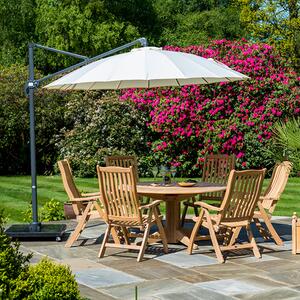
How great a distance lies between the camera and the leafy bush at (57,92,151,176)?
701 inches

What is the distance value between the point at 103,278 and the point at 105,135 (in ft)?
38.4

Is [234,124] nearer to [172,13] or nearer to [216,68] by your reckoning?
[216,68]

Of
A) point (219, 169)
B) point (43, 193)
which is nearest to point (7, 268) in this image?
point (219, 169)

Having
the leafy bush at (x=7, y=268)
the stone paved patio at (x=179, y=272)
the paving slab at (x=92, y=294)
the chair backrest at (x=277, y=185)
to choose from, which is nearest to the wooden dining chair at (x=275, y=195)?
the chair backrest at (x=277, y=185)

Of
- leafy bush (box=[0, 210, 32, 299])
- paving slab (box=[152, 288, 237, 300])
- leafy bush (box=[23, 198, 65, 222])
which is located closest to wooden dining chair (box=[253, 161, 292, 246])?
paving slab (box=[152, 288, 237, 300])

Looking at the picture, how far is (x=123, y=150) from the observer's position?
1761 cm

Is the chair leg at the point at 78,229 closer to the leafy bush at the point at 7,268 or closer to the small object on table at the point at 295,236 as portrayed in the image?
the small object on table at the point at 295,236

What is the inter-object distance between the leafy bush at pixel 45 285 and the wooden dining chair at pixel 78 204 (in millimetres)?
3214

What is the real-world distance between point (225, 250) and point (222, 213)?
1.47 ft

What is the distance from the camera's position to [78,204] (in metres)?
8.59

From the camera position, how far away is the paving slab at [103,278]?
6.30 m

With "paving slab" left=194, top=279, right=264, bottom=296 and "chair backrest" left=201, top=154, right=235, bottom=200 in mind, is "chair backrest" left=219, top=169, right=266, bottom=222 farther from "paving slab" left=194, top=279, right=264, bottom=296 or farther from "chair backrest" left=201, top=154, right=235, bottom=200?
"chair backrest" left=201, top=154, right=235, bottom=200

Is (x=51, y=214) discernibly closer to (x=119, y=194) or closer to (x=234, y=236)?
(x=119, y=194)

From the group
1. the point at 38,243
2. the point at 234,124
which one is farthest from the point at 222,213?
the point at 234,124
